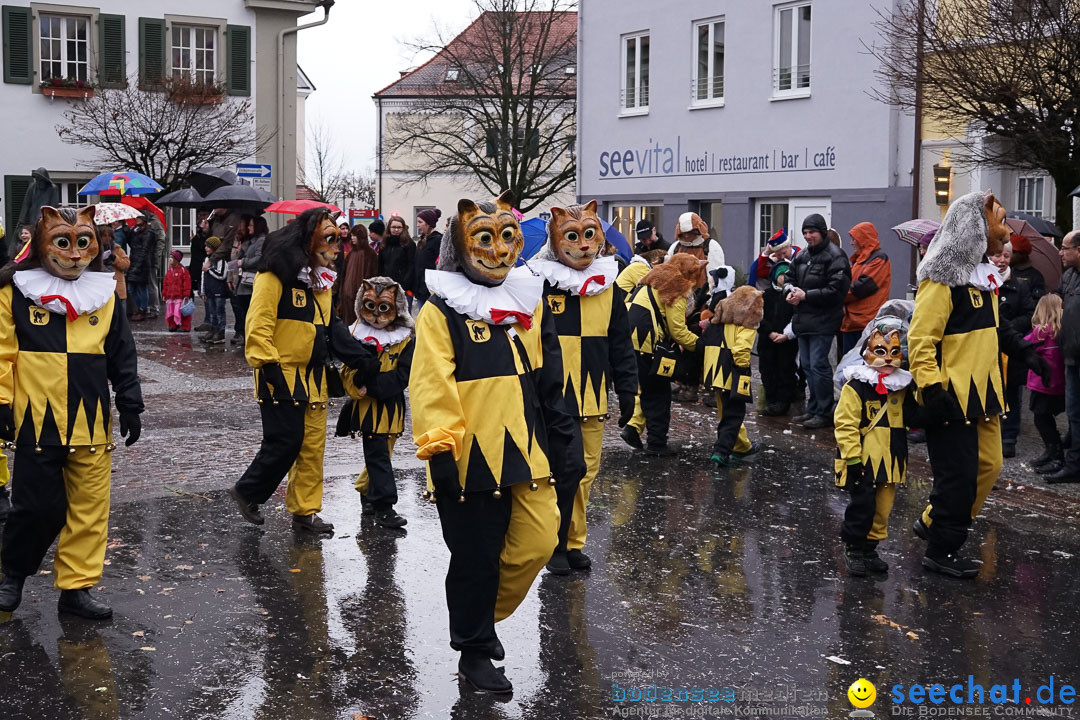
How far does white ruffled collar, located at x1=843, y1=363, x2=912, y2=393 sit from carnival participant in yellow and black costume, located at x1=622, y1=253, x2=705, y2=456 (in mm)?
2663

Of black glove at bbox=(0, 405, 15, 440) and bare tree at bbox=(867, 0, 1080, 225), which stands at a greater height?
bare tree at bbox=(867, 0, 1080, 225)

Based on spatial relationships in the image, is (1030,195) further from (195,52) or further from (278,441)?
(195,52)

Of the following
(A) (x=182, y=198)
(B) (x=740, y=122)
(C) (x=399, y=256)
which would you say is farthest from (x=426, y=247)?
(B) (x=740, y=122)

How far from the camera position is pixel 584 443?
7.68 m

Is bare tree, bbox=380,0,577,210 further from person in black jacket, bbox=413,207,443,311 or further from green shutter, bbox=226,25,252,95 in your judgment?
person in black jacket, bbox=413,207,443,311

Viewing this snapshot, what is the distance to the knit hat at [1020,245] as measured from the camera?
432 inches

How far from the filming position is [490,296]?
5.57 meters

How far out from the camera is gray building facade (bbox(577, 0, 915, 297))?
22.2 meters

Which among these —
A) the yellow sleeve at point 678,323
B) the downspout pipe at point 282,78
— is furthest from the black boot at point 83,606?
the downspout pipe at point 282,78

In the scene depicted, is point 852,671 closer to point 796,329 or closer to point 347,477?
point 347,477

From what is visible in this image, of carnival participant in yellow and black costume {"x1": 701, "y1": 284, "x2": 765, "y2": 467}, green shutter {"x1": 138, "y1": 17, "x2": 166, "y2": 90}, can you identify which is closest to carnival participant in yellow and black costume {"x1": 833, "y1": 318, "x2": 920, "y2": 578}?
carnival participant in yellow and black costume {"x1": 701, "y1": 284, "x2": 765, "y2": 467}

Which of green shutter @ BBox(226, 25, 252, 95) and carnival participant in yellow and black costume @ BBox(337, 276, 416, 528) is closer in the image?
carnival participant in yellow and black costume @ BBox(337, 276, 416, 528)

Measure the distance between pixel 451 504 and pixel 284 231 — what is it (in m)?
3.09

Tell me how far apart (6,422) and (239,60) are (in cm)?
2677
